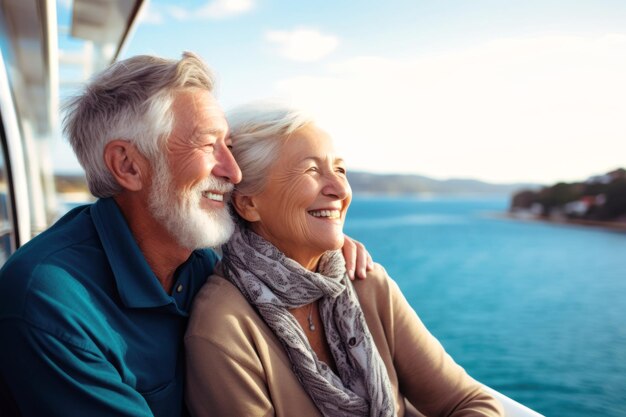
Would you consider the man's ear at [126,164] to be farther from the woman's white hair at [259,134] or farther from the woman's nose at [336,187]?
the woman's nose at [336,187]

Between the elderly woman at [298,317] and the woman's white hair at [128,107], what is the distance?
0.61 feet

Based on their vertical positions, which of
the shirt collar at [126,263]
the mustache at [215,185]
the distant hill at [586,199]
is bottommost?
the distant hill at [586,199]

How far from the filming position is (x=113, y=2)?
3.30 metres

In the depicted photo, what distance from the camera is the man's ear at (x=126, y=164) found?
1279mm

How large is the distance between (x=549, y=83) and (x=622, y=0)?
15691 millimetres

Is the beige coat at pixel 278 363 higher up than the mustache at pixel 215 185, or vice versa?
the mustache at pixel 215 185

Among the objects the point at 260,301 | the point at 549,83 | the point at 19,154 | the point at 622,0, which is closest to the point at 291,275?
the point at 260,301

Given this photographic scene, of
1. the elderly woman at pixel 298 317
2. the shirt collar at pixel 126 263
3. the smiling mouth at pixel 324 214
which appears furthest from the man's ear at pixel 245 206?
the shirt collar at pixel 126 263

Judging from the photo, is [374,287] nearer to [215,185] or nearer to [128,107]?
[215,185]

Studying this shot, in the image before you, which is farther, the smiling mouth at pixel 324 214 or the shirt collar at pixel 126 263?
the smiling mouth at pixel 324 214

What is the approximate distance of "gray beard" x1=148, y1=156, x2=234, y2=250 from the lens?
4.24 feet

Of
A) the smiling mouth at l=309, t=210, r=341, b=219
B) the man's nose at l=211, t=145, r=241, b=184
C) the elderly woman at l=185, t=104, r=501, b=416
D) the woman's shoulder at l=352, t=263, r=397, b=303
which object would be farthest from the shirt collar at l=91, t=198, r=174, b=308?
the woman's shoulder at l=352, t=263, r=397, b=303

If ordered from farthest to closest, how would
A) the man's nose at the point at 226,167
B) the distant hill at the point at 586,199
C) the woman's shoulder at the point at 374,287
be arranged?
1. the distant hill at the point at 586,199
2. the woman's shoulder at the point at 374,287
3. the man's nose at the point at 226,167

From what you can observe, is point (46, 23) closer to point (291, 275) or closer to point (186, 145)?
point (186, 145)
